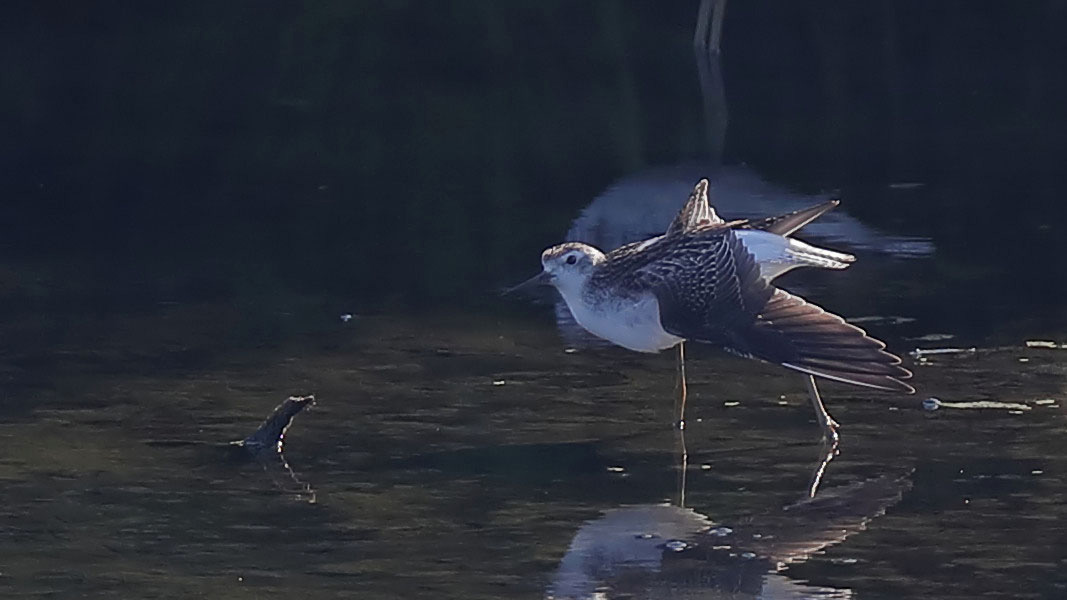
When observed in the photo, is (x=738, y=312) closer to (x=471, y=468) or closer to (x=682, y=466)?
(x=682, y=466)

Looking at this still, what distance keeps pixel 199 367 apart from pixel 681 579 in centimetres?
289

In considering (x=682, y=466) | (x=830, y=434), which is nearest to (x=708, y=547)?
(x=682, y=466)

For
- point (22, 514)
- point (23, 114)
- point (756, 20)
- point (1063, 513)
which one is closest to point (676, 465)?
point (1063, 513)

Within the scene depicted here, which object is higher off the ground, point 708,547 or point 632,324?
point 632,324

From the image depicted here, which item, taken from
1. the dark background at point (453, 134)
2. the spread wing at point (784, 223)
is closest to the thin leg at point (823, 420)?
the spread wing at point (784, 223)

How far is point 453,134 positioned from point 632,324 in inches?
256

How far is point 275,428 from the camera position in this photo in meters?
6.47

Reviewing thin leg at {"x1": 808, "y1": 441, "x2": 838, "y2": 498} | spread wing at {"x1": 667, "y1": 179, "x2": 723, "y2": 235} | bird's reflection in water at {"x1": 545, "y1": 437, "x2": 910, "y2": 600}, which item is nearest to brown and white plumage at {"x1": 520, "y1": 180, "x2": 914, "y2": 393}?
spread wing at {"x1": 667, "y1": 179, "x2": 723, "y2": 235}

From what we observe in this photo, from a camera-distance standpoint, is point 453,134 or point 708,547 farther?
point 453,134

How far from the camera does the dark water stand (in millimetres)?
5559

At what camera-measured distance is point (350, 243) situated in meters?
9.98

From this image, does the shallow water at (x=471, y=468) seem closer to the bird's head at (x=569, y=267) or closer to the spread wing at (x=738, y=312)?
the spread wing at (x=738, y=312)

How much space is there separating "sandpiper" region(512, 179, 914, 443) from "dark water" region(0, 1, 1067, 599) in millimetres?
319

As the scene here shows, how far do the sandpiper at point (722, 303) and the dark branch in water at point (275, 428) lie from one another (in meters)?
1.11
